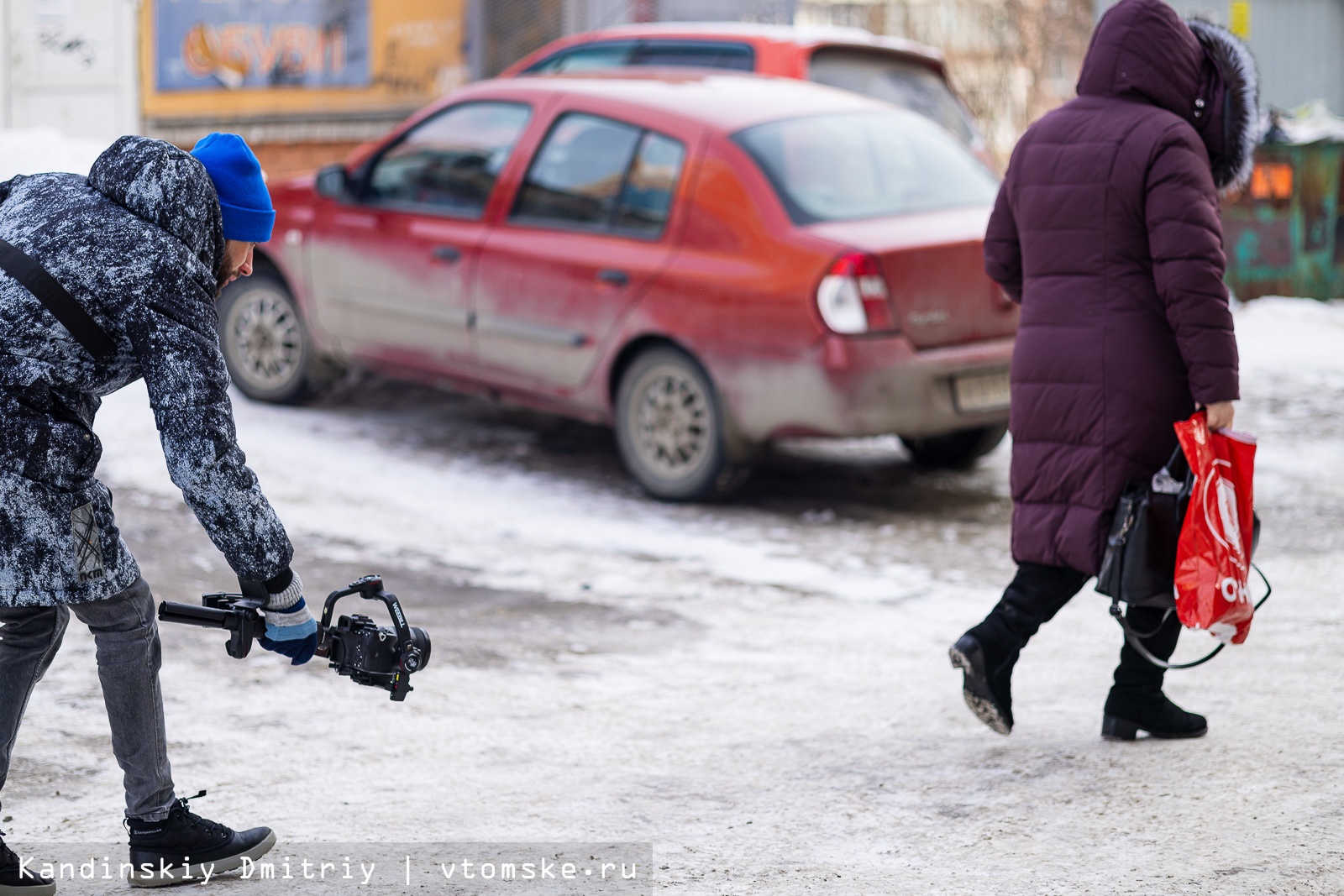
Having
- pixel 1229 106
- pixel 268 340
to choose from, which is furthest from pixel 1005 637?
pixel 268 340

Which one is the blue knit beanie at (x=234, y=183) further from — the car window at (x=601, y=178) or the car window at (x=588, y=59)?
the car window at (x=588, y=59)

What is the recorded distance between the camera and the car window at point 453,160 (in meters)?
7.70

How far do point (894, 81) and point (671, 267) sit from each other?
407 centimetres

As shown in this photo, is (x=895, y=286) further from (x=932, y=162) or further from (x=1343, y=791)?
(x=1343, y=791)

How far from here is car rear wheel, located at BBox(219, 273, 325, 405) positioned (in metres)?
8.40

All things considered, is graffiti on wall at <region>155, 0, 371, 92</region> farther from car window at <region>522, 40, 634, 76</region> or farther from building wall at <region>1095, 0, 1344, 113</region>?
building wall at <region>1095, 0, 1344, 113</region>

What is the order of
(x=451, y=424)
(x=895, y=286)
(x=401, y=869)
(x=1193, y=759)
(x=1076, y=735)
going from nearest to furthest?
(x=401, y=869) < (x=1193, y=759) < (x=1076, y=735) < (x=895, y=286) < (x=451, y=424)

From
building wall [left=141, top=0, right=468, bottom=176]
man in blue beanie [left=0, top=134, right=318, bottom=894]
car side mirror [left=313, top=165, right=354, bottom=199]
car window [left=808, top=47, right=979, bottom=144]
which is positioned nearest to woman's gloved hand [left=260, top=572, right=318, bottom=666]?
man in blue beanie [left=0, top=134, right=318, bottom=894]

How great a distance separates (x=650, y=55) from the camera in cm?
1123

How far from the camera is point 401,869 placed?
11.3ft

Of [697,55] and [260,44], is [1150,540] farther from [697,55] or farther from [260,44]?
[260,44]

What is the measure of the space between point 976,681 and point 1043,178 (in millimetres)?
1254

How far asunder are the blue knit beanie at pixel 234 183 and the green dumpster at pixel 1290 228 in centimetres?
945

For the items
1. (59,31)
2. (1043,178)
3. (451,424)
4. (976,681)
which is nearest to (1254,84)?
(1043,178)
